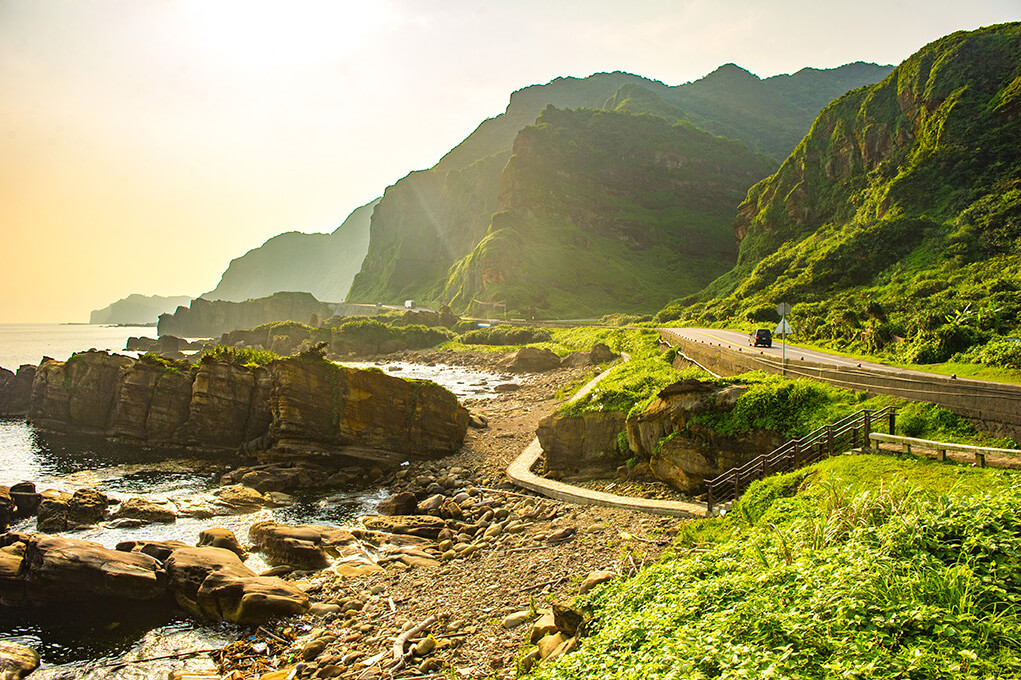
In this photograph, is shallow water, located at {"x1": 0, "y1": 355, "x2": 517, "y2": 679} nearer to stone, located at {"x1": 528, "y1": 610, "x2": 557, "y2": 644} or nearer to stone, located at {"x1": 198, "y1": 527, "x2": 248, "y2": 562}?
stone, located at {"x1": 198, "y1": 527, "x2": 248, "y2": 562}

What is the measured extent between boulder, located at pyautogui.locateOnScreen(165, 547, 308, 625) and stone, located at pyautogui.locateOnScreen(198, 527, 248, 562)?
211 cm

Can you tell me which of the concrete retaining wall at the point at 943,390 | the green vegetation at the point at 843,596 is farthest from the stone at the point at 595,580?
the concrete retaining wall at the point at 943,390

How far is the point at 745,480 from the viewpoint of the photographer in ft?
49.9

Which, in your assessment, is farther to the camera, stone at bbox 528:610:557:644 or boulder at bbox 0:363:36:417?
boulder at bbox 0:363:36:417

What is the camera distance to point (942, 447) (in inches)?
455

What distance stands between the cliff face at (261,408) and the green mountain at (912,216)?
26.5m

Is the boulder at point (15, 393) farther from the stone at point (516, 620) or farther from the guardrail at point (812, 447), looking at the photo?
the guardrail at point (812, 447)

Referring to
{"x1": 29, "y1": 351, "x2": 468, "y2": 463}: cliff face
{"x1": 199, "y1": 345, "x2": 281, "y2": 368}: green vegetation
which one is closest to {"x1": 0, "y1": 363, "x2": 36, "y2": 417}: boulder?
{"x1": 29, "y1": 351, "x2": 468, "y2": 463}: cliff face

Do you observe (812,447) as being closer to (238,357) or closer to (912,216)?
(238,357)

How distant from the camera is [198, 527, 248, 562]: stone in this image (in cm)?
1838

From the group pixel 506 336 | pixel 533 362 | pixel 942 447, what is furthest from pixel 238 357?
pixel 506 336

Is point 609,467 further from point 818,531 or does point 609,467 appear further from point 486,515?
point 818,531

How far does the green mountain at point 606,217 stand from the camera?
454 ft

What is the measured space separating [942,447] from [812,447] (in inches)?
127
